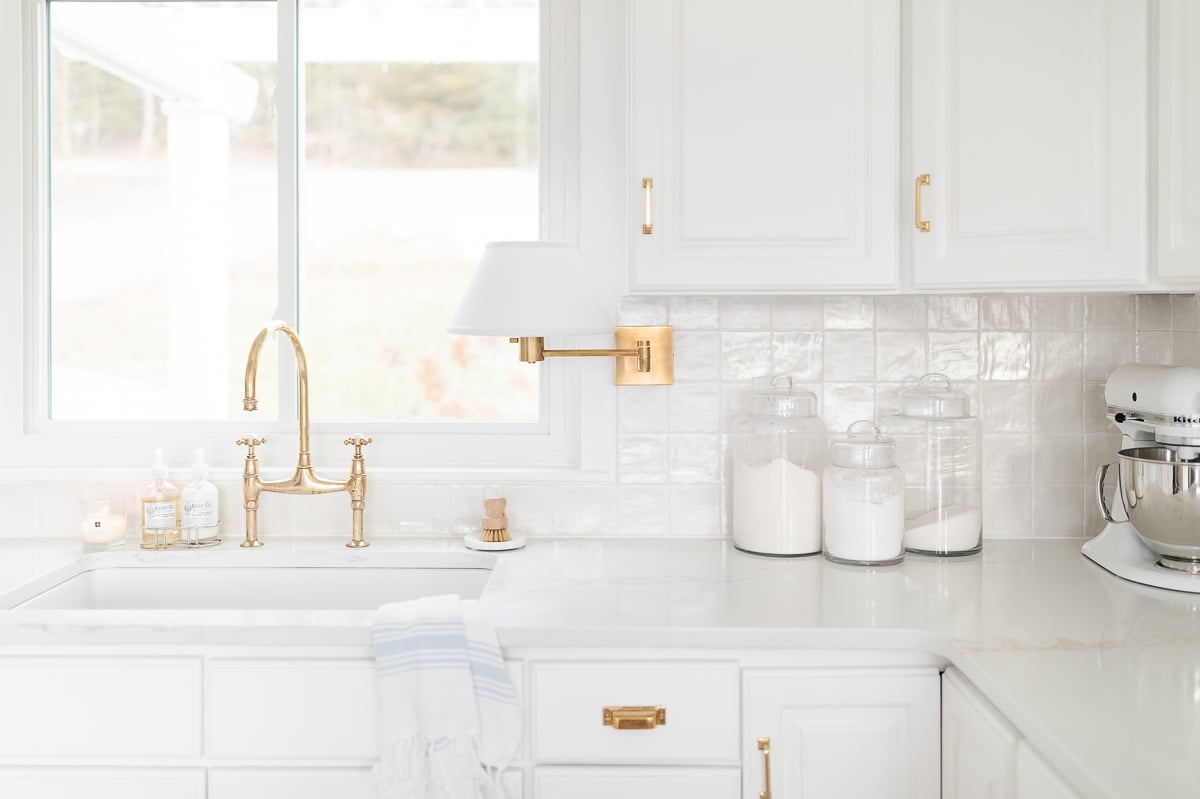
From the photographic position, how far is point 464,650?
1459 millimetres

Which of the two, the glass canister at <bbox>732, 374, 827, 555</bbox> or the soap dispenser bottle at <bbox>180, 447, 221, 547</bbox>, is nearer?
the glass canister at <bbox>732, 374, 827, 555</bbox>

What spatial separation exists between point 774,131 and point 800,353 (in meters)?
0.51

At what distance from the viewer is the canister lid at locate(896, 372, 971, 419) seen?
1.94 meters

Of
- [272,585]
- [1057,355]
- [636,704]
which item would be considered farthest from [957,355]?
[272,585]

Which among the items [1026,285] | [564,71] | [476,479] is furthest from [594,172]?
[1026,285]

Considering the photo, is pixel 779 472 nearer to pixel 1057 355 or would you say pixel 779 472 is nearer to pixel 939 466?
pixel 939 466

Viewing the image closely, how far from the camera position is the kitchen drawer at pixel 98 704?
1491 millimetres

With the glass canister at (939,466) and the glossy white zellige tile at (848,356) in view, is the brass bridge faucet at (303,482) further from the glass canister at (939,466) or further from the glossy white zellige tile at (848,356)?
the glass canister at (939,466)

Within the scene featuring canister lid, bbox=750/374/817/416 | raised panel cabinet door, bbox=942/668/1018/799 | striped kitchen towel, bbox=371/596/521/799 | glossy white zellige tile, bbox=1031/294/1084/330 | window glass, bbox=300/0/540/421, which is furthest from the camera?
window glass, bbox=300/0/540/421

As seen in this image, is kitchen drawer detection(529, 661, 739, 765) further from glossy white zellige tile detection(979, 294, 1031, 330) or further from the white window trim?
glossy white zellige tile detection(979, 294, 1031, 330)

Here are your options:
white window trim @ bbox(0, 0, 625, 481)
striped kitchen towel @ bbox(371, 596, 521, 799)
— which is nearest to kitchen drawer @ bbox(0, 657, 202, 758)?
striped kitchen towel @ bbox(371, 596, 521, 799)

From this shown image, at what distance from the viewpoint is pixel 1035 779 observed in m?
1.12

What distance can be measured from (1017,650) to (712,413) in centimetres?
86

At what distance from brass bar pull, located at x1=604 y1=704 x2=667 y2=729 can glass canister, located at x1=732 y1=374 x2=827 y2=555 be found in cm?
50
